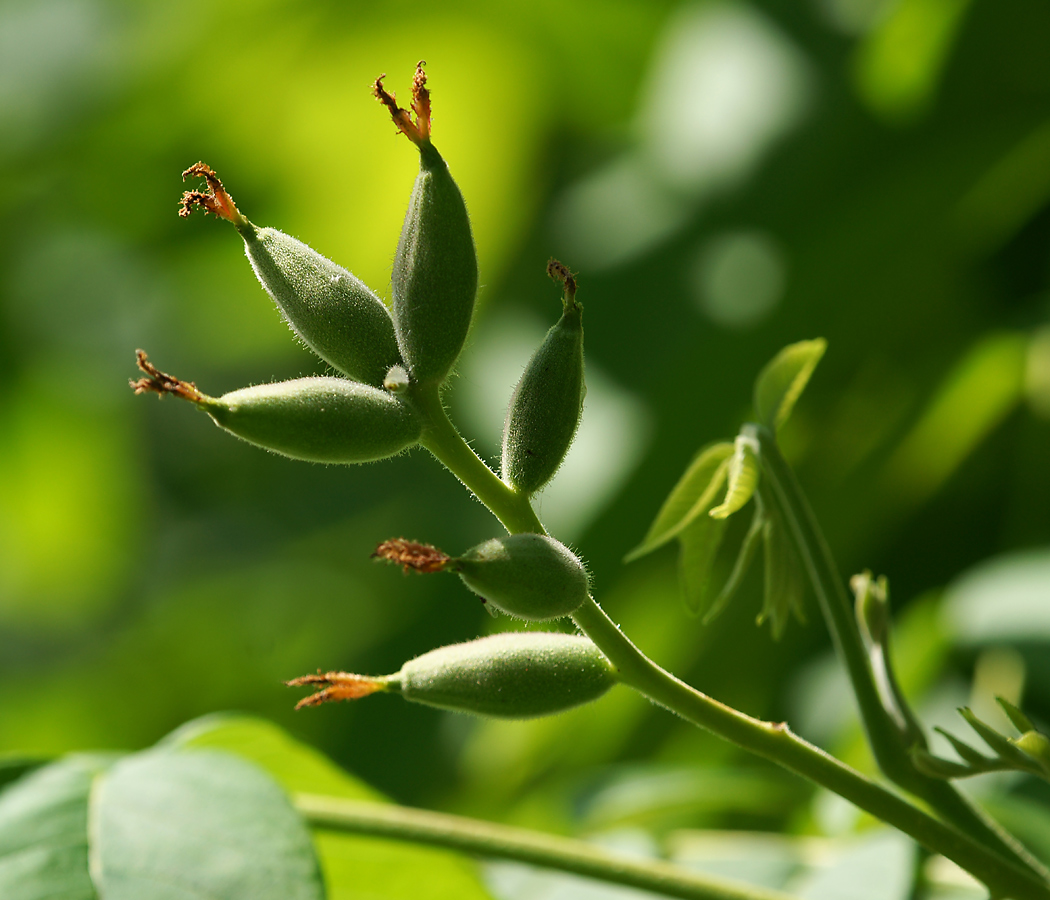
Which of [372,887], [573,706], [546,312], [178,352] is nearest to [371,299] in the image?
[573,706]

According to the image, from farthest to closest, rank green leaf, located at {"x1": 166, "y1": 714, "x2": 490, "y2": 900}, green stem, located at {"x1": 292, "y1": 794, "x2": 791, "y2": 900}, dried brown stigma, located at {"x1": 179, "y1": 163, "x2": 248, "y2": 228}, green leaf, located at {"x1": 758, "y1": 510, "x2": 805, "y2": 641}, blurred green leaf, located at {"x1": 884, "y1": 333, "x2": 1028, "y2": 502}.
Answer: blurred green leaf, located at {"x1": 884, "y1": 333, "x2": 1028, "y2": 502}, green leaf, located at {"x1": 166, "y1": 714, "x2": 490, "y2": 900}, green stem, located at {"x1": 292, "y1": 794, "x2": 791, "y2": 900}, green leaf, located at {"x1": 758, "y1": 510, "x2": 805, "y2": 641}, dried brown stigma, located at {"x1": 179, "y1": 163, "x2": 248, "y2": 228}

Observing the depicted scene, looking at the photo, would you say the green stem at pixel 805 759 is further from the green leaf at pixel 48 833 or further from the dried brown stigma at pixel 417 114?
the green leaf at pixel 48 833

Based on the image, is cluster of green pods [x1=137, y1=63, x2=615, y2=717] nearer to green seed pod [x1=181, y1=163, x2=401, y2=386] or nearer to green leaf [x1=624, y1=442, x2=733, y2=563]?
green seed pod [x1=181, y1=163, x2=401, y2=386]

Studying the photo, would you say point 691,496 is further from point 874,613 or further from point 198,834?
point 198,834

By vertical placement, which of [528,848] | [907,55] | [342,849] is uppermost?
[907,55]

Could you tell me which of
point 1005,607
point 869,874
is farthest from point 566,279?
point 1005,607

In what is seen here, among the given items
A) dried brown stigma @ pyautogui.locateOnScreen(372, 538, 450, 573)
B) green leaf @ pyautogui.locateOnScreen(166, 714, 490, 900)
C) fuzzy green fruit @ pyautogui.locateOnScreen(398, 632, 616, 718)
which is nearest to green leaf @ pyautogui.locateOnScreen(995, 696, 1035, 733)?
fuzzy green fruit @ pyautogui.locateOnScreen(398, 632, 616, 718)

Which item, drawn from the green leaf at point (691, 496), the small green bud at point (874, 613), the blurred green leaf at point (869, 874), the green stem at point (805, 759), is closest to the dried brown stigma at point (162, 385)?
the green stem at point (805, 759)
